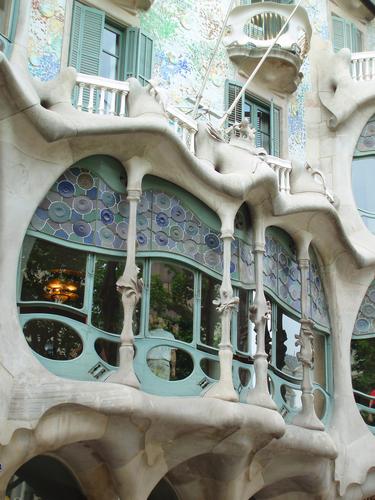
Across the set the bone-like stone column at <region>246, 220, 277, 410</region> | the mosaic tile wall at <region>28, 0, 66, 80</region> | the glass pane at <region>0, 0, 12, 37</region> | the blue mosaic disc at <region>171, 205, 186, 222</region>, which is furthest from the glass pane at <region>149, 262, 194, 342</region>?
the glass pane at <region>0, 0, 12, 37</region>

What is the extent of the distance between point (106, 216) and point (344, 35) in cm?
845

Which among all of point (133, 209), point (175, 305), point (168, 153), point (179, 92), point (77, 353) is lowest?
point (77, 353)

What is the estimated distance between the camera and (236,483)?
1238cm

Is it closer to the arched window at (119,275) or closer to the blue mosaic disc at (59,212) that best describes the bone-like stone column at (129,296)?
the arched window at (119,275)

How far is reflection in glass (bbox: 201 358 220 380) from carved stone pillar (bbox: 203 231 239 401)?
0.39m

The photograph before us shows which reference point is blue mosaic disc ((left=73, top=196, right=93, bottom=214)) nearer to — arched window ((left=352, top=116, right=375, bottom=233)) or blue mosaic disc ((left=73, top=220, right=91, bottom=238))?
blue mosaic disc ((left=73, top=220, right=91, bottom=238))

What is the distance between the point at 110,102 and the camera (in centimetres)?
1234

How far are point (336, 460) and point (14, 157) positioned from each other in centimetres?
693

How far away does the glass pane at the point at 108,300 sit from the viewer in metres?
11.5

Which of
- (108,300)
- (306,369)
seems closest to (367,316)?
(306,369)

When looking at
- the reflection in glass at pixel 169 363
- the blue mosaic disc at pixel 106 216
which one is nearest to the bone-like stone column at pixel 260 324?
the reflection in glass at pixel 169 363

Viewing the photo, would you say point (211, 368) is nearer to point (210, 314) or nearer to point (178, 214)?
point (210, 314)

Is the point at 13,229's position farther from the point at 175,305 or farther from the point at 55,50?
the point at 55,50

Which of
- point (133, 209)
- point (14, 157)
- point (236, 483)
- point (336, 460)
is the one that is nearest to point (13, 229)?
point (14, 157)
